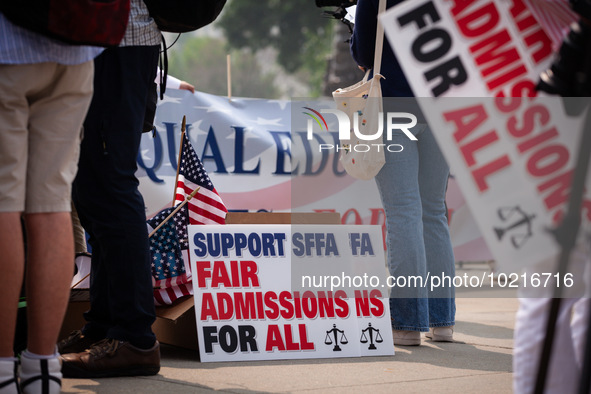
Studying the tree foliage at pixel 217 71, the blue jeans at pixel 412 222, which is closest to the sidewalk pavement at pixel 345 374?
the blue jeans at pixel 412 222

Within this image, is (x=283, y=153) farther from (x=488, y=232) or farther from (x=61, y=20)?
(x=488, y=232)

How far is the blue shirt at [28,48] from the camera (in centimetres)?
243

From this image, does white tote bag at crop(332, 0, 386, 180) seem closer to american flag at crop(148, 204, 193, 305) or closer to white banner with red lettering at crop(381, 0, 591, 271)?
american flag at crop(148, 204, 193, 305)

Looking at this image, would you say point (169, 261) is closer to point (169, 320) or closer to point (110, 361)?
point (169, 320)

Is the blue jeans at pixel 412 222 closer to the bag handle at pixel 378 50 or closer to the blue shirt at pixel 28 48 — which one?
the bag handle at pixel 378 50

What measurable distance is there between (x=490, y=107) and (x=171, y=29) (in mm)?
1630

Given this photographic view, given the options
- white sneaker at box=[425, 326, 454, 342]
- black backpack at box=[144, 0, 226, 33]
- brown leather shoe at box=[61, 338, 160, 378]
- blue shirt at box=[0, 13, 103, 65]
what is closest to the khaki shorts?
blue shirt at box=[0, 13, 103, 65]

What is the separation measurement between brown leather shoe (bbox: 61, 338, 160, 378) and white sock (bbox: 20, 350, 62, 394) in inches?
21.6

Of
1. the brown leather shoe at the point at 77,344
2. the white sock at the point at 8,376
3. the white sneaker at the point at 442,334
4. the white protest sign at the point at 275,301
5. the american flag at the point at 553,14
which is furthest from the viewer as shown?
the white sneaker at the point at 442,334

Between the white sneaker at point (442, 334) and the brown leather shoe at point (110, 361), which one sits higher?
the brown leather shoe at point (110, 361)

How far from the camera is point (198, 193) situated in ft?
13.3

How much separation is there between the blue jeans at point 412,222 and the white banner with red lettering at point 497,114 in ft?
7.11

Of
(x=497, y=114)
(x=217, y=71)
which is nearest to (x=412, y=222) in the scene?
(x=497, y=114)

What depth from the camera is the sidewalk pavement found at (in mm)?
3004
